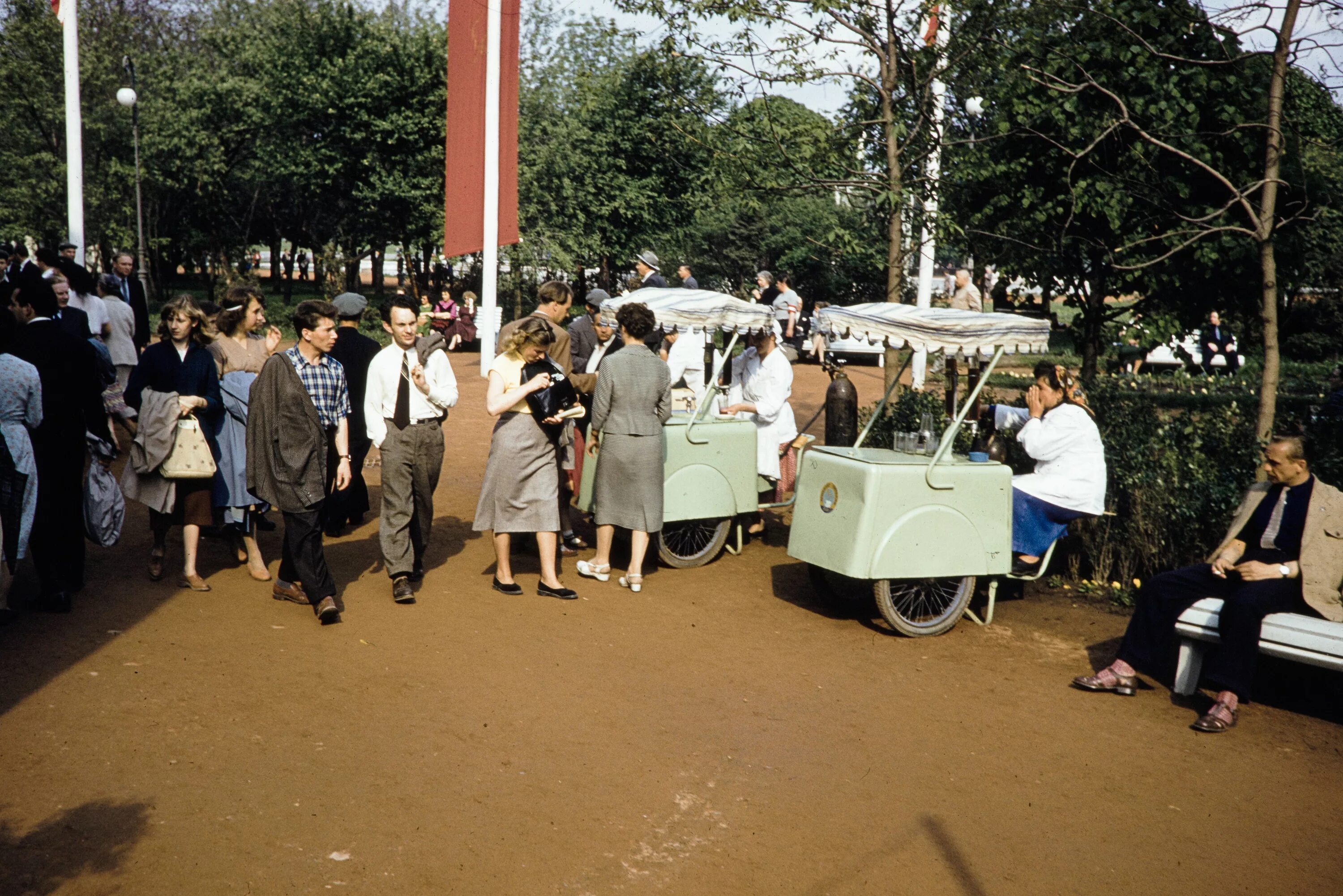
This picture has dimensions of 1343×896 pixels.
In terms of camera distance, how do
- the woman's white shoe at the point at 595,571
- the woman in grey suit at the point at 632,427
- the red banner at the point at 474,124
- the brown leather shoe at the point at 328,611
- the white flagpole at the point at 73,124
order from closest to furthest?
the brown leather shoe at the point at 328,611, the woman in grey suit at the point at 632,427, the woman's white shoe at the point at 595,571, the white flagpole at the point at 73,124, the red banner at the point at 474,124

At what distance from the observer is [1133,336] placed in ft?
34.3

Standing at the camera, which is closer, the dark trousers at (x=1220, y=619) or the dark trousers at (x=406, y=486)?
the dark trousers at (x=1220, y=619)

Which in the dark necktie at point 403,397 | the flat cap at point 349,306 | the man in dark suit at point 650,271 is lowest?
the dark necktie at point 403,397

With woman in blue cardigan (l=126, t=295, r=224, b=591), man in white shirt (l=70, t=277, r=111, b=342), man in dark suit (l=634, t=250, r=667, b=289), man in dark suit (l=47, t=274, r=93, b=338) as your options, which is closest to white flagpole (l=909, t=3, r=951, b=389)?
man in dark suit (l=634, t=250, r=667, b=289)

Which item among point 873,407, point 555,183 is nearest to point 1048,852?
point 873,407

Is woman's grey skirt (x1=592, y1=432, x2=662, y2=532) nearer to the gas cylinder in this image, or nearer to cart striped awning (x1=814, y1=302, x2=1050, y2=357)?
cart striped awning (x1=814, y1=302, x2=1050, y2=357)

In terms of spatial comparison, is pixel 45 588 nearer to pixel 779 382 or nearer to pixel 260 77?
pixel 779 382

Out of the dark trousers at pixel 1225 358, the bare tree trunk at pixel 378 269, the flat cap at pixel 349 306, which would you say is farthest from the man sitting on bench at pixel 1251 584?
the bare tree trunk at pixel 378 269

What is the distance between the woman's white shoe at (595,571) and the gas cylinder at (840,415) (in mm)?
3316

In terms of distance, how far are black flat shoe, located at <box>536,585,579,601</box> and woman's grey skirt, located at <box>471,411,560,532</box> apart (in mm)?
436

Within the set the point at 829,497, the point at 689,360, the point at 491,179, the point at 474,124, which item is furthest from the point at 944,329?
the point at 474,124

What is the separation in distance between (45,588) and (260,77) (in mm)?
30784

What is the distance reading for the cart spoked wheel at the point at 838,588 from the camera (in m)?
7.62

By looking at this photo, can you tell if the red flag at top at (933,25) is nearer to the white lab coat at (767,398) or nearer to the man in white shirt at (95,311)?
the white lab coat at (767,398)
